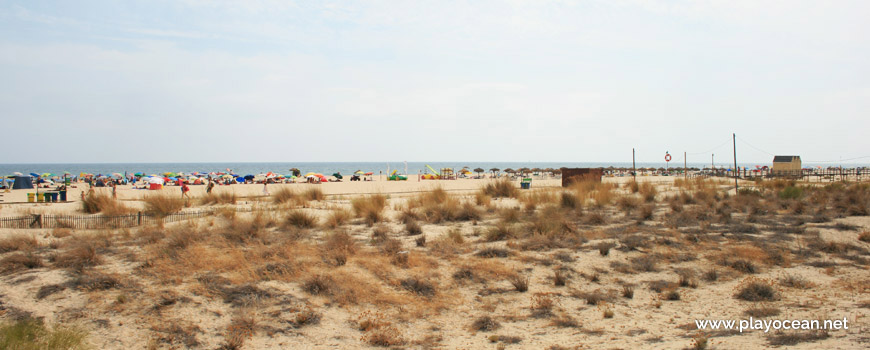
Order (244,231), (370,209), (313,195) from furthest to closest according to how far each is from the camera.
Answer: (313,195)
(370,209)
(244,231)

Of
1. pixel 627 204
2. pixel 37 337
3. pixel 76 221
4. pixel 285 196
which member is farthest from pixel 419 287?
pixel 285 196

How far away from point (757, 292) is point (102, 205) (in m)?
20.9

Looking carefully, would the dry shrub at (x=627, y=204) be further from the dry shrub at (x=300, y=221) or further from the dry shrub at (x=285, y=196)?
the dry shrub at (x=285, y=196)

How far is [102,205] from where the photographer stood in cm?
1859

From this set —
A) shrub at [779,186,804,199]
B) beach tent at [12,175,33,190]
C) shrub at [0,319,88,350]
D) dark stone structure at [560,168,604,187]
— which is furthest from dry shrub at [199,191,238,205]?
beach tent at [12,175,33,190]

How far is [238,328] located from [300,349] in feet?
3.89

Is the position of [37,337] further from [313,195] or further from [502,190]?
[502,190]

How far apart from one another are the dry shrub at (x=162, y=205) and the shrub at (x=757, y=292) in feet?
54.5

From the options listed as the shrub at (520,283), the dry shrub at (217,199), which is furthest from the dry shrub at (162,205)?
the shrub at (520,283)

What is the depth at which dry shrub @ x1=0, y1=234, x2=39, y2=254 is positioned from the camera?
1102 centimetres

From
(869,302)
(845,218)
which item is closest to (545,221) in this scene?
(869,302)

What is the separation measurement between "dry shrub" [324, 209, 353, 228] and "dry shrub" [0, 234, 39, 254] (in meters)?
7.13

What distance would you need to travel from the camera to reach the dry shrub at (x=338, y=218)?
50.0 ft

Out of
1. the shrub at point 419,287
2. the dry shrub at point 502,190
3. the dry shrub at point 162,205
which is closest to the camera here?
the shrub at point 419,287
